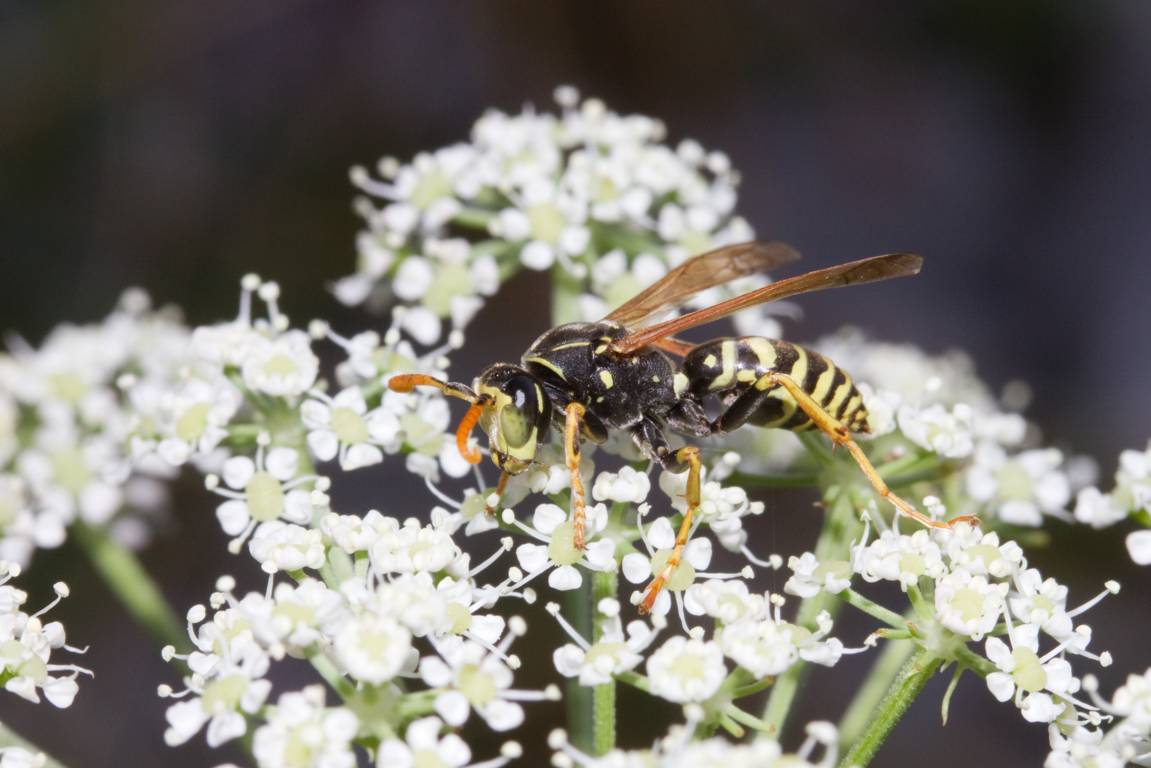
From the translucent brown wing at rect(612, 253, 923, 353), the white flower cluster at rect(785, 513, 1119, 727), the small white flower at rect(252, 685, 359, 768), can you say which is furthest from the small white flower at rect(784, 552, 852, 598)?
the small white flower at rect(252, 685, 359, 768)

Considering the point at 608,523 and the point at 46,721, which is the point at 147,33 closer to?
the point at 46,721

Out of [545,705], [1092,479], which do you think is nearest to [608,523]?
[1092,479]

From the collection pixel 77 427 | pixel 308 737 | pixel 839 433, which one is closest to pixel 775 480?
pixel 839 433

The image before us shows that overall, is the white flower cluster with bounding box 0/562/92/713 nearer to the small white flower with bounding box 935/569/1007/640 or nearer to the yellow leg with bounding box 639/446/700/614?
the yellow leg with bounding box 639/446/700/614

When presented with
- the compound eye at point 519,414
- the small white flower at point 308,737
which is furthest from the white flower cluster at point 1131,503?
the small white flower at point 308,737

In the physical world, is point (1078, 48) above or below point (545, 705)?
above

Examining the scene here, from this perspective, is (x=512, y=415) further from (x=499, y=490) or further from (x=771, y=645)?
(x=771, y=645)

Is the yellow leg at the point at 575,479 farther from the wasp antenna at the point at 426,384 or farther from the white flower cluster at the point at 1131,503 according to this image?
the white flower cluster at the point at 1131,503
